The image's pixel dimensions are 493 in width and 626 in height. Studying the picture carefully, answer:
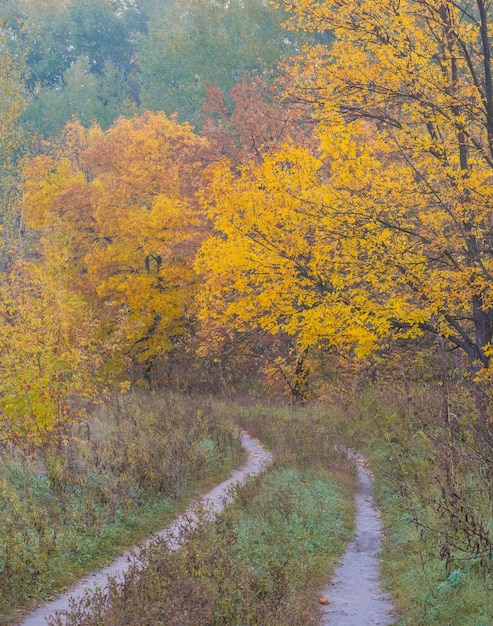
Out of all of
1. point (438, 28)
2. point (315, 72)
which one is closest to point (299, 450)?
point (315, 72)

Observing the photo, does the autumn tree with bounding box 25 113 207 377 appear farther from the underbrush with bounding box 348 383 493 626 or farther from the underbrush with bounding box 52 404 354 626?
the underbrush with bounding box 348 383 493 626

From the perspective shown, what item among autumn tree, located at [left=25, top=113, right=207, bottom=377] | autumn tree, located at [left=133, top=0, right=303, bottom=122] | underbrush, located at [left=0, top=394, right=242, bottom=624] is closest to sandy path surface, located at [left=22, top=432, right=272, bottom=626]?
underbrush, located at [left=0, top=394, right=242, bottom=624]

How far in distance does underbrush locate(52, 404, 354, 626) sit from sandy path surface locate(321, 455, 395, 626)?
0.51ft

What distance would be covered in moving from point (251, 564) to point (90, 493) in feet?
11.4

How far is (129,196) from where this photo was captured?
30.6 metres

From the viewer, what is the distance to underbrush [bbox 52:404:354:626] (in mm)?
6574

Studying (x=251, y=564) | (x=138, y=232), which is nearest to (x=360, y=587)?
(x=251, y=564)

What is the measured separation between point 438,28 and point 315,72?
2.24 m

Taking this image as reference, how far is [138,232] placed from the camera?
29.8 meters

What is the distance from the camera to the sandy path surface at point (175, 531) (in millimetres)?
7625

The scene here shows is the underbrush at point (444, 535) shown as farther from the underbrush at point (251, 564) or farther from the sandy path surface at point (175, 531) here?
the sandy path surface at point (175, 531)

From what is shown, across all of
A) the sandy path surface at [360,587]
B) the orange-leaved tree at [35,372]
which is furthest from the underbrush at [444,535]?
the orange-leaved tree at [35,372]

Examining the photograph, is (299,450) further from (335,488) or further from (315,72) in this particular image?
(315,72)

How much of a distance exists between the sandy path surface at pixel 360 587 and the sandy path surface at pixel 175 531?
5.99 ft
